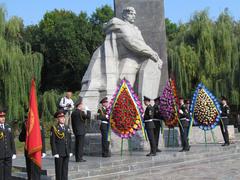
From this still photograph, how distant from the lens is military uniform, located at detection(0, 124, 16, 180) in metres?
7.08

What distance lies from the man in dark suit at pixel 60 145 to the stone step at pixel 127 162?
28.0 inches

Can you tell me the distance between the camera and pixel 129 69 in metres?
12.8

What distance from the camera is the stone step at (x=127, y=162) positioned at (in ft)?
27.4

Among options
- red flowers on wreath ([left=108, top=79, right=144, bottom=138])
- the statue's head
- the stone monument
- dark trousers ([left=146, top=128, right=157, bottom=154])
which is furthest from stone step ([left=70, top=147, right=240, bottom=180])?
the statue's head

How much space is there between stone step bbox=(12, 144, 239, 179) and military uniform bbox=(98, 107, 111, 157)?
233mm

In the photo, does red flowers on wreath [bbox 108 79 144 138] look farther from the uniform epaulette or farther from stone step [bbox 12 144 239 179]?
the uniform epaulette

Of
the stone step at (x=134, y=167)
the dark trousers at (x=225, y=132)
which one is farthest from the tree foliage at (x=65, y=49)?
the stone step at (x=134, y=167)

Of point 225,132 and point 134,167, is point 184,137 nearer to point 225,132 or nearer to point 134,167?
point 225,132

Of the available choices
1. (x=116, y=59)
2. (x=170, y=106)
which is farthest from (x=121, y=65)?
(x=170, y=106)

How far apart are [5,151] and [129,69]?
6.35 metres

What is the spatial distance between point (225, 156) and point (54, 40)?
22547 millimetres

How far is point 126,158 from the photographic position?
9352 mm

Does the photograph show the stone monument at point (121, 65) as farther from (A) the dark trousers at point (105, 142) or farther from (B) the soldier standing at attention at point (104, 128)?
(A) the dark trousers at point (105, 142)

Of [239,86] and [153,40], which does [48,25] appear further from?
[153,40]
